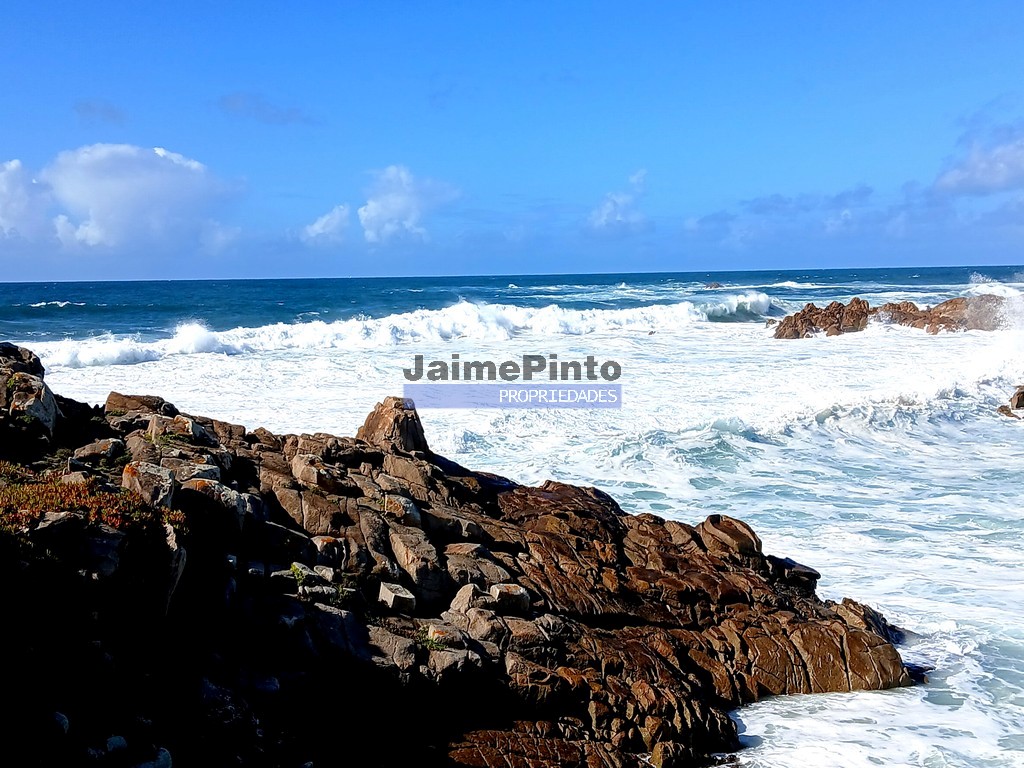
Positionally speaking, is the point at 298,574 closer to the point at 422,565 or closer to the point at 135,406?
the point at 422,565

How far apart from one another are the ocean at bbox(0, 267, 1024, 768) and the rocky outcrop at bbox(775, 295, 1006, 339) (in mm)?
1516

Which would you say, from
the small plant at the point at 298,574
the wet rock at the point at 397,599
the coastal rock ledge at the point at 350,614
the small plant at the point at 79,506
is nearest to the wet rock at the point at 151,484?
the coastal rock ledge at the point at 350,614

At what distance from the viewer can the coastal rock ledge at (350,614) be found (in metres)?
6.32

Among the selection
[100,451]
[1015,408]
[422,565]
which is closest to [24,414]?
[100,451]

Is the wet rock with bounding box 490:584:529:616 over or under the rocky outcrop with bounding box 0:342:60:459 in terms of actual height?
under

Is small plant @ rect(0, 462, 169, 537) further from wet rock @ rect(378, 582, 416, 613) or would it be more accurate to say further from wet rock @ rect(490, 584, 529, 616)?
wet rock @ rect(490, 584, 529, 616)

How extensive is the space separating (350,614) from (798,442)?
55.5ft

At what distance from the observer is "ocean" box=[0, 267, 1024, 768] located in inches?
376

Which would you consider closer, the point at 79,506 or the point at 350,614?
the point at 79,506

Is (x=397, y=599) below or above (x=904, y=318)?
below

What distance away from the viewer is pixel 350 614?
8.20m

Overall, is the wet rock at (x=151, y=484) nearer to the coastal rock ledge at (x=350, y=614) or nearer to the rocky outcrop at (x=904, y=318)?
the coastal rock ledge at (x=350, y=614)

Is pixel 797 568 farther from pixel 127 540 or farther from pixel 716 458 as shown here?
pixel 127 540

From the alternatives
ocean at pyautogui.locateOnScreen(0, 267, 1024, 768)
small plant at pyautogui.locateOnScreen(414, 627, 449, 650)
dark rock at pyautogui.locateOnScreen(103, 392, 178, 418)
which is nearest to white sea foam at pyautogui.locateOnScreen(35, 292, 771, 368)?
ocean at pyautogui.locateOnScreen(0, 267, 1024, 768)
